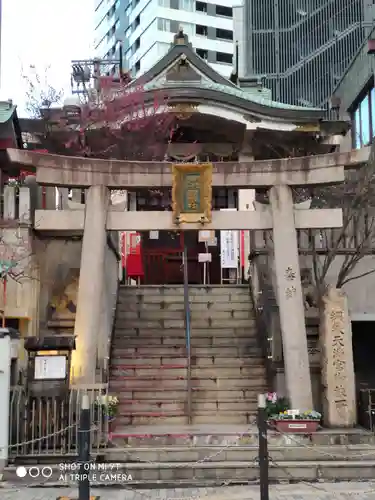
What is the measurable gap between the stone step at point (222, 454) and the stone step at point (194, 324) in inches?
205

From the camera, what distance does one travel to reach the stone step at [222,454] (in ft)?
33.6

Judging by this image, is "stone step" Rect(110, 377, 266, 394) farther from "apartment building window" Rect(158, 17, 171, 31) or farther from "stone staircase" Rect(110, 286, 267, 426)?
"apartment building window" Rect(158, 17, 171, 31)

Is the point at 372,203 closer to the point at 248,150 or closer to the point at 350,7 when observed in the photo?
the point at 248,150

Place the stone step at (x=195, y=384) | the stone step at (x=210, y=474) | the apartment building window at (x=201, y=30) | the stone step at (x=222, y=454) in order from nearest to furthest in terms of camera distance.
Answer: the stone step at (x=210, y=474) → the stone step at (x=222, y=454) → the stone step at (x=195, y=384) → the apartment building window at (x=201, y=30)

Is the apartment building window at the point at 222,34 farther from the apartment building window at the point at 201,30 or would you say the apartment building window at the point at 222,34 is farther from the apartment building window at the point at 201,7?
the apartment building window at the point at 201,7

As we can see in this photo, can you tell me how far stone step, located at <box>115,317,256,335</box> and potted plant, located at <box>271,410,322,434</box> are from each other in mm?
4149

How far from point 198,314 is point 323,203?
4973 mm

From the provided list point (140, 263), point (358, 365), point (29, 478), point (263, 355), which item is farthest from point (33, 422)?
point (358, 365)

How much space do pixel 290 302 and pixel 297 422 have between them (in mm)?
2529

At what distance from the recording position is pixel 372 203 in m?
15.4

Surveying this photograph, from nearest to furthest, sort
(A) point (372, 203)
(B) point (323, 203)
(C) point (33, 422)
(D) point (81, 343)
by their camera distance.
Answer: (C) point (33, 422) → (D) point (81, 343) → (A) point (372, 203) → (B) point (323, 203)

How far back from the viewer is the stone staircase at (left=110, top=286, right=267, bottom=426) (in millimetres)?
12984

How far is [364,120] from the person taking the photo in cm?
2109

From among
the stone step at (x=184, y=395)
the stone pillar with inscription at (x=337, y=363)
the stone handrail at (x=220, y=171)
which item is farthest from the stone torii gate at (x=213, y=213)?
the stone step at (x=184, y=395)
